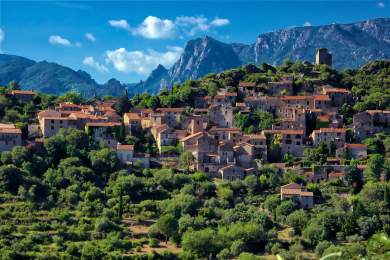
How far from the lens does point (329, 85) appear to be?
6850cm

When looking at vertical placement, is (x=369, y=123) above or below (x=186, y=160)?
above

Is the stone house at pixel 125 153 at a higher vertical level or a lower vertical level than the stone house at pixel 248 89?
lower

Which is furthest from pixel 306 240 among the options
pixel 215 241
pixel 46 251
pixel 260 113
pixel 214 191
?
pixel 260 113

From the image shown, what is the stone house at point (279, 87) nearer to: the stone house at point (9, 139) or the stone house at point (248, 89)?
the stone house at point (248, 89)

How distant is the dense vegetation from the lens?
41.7 metres

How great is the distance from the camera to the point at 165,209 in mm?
47031

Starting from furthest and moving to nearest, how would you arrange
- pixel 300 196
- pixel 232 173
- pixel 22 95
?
pixel 22 95
pixel 232 173
pixel 300 196

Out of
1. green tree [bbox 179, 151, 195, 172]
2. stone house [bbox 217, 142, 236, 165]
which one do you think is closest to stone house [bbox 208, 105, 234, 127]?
stone house [bbox 217, 142, 236, 165]

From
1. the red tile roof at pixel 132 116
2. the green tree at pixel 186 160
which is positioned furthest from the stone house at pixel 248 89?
the green tree at pixel 186 160

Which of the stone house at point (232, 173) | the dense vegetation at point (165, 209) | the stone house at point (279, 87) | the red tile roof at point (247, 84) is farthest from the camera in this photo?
the red tile roof at point (247, 84)

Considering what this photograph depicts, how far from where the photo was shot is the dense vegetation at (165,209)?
137ft

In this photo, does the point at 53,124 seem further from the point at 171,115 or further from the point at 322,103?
the point at 322,103

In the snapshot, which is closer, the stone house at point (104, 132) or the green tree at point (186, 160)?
the green tree at point (186, 160)

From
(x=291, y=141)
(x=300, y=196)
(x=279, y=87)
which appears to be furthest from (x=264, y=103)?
(x=300, y=196)
